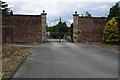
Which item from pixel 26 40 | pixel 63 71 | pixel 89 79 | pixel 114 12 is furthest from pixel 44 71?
pixel 114 12

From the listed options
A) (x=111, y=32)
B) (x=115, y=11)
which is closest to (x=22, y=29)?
(x=111, y=32)

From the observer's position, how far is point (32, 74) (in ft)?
38.5

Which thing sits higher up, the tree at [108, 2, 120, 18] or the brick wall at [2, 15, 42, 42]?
the tree at [108, 2, 120, 18]

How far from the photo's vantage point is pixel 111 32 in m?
33.1

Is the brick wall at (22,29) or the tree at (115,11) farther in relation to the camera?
the tree at (115,11)

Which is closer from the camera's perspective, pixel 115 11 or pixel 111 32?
pixel 111 32

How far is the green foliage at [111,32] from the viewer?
108ft

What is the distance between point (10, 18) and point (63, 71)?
23268 millimetres

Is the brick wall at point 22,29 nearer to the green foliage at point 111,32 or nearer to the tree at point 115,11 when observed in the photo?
the green foliage at point 111,32

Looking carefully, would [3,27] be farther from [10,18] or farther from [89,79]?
[89,79]

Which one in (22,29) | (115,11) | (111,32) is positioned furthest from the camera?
(115,11)

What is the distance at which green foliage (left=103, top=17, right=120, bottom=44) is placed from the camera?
32.9 m

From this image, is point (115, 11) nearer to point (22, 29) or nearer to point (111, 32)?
point (111, 32)

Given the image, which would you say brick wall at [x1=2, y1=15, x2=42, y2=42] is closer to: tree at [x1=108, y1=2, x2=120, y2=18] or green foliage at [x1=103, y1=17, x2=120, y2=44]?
green foliage at [x1=103, y1=17, x2=120, y2=44]
